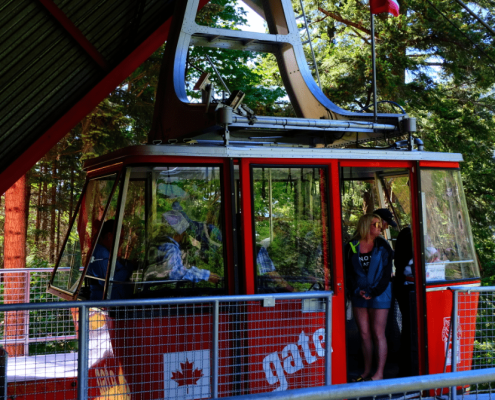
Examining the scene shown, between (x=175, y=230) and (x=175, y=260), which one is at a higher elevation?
(x=175, y=230)

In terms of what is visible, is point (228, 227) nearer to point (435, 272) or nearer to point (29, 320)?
point (435, 272)

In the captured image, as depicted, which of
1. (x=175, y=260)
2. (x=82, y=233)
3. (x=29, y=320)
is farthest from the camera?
(x=29, y=320)

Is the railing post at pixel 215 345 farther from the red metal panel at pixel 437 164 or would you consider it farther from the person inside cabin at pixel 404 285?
the red metal panel at pixel 437 164

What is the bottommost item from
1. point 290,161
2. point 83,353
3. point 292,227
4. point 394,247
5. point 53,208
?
point 83,353

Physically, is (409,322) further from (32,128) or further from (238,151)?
(32,128)

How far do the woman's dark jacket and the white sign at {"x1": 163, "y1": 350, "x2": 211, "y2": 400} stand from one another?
1.59 meters

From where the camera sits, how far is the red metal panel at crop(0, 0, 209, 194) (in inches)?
278

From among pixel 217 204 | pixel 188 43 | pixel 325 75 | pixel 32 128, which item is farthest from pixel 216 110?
pixel 325 75

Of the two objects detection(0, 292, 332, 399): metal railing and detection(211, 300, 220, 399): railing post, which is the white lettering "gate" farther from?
detection(211, 300, 220, 399): railing post

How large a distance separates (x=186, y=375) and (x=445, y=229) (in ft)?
8.66

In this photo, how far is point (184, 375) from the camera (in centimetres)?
405

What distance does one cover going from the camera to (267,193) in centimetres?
447

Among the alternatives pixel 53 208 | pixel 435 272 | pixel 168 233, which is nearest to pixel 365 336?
pixel 435 272

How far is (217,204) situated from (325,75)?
40.6 feet
